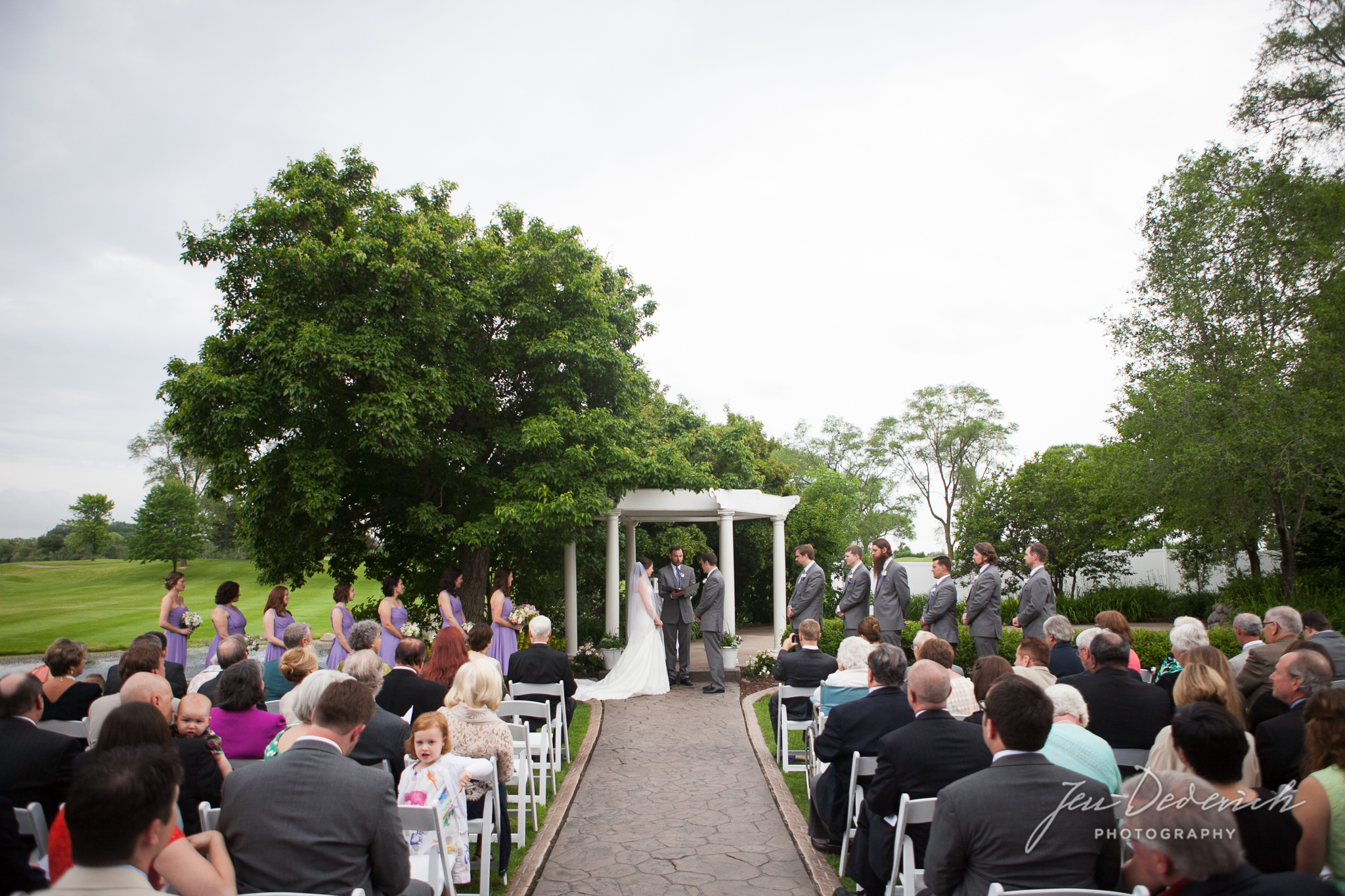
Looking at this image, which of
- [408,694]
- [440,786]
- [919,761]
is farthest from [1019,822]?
[408,694]

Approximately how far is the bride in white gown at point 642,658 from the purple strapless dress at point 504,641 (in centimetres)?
161

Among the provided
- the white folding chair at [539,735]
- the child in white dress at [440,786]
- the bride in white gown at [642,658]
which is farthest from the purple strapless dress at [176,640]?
the child in white dress at [440,786]

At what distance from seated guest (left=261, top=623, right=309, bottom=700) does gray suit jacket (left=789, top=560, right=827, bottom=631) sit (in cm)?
614

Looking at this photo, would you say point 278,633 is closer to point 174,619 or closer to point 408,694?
point 174,619

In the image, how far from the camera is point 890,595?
965cm

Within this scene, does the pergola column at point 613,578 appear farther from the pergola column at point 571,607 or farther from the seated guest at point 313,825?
the seated guest at point 313,825

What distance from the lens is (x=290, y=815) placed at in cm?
272

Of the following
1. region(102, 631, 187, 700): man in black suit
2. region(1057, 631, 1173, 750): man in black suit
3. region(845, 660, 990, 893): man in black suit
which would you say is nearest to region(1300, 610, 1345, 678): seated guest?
region(1057, 631, 1173, 750): man in black suit

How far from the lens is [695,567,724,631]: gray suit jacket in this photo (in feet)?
37.7

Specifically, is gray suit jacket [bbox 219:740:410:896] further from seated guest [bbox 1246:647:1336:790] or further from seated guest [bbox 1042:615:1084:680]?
seated guest [bbox 1042:615:1084:680]

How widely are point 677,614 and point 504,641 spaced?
10.1 ft

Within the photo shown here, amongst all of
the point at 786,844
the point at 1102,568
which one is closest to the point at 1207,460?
the point at 1102,568

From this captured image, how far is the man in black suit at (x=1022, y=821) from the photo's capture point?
8.75 feet

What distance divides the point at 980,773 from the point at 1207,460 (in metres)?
17.3
